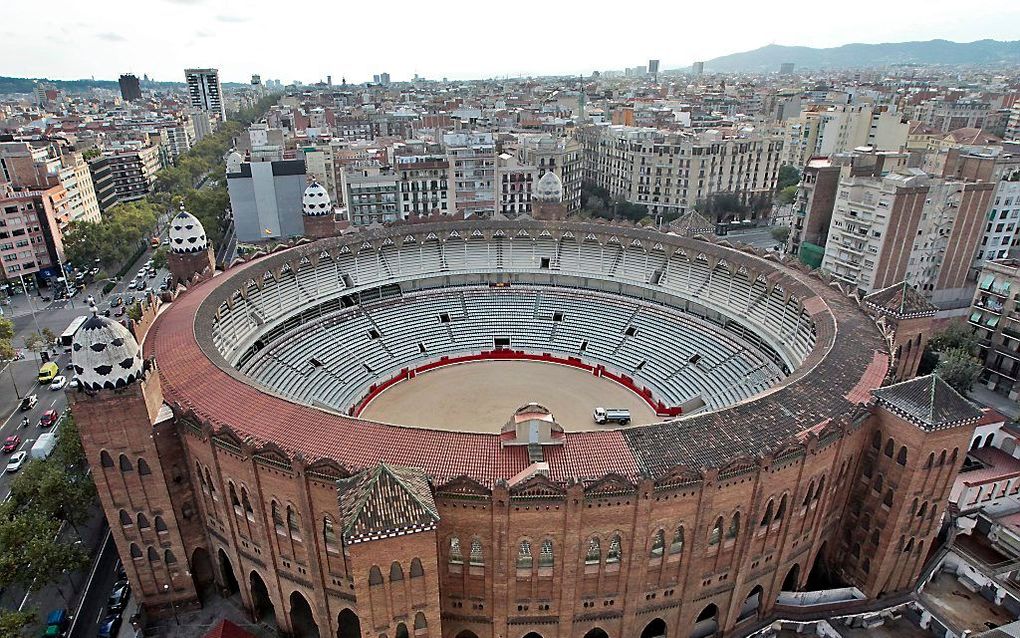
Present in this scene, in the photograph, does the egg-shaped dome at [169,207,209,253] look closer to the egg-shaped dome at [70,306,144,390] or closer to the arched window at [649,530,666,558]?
the egg-shaped dome at [70,306,144,390]

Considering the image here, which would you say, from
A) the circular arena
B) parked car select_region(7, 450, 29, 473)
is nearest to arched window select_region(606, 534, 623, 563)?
the circular arena

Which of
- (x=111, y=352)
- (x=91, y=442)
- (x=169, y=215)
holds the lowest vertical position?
(x=169, y=215)

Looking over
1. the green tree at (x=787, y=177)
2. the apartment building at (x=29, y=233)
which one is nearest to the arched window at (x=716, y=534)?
the apartment building at (x=29, y=233)

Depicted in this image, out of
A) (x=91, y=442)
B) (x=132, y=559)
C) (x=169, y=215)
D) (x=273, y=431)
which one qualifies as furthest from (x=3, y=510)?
(x=169, y=215)

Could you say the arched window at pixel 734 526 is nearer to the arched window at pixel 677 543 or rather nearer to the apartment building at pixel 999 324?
the arched window at pixel 677 543

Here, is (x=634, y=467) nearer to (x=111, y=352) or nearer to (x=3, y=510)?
(x=111, y=352)

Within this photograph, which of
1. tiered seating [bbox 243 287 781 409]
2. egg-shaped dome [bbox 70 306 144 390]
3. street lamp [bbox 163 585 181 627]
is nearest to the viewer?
egg-shaped dome [bbox 70 306 144 390]

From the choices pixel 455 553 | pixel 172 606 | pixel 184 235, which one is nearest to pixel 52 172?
pixel 184 235
